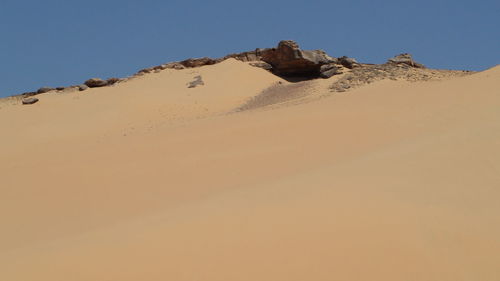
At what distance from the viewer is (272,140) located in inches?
426

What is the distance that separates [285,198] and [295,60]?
16958 millimetres

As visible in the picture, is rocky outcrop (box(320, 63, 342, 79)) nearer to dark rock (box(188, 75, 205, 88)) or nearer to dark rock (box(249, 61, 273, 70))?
dark rock (box(249, 61, 273, 70))

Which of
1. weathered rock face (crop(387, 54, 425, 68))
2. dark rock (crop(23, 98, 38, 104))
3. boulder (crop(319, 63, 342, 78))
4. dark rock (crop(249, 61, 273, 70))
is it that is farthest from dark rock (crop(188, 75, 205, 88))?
weathered rock face (crop(387, 54, 425, 68))

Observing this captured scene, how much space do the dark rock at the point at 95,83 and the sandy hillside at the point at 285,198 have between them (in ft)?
38.1

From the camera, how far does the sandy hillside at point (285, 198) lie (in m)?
4.71

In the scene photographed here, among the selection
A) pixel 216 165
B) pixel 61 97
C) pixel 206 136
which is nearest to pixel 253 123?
pixel 206 136

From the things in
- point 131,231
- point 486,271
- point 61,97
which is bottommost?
point 486,271

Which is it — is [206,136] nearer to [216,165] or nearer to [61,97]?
[216,165]

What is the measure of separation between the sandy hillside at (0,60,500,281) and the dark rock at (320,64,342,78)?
620cm

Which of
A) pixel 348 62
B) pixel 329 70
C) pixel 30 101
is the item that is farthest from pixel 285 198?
pixel 30 101

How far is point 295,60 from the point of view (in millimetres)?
22578

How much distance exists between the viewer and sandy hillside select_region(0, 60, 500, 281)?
4.71 m

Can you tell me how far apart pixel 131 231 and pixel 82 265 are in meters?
0.85

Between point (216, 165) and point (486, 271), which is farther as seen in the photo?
point (216, 165)
